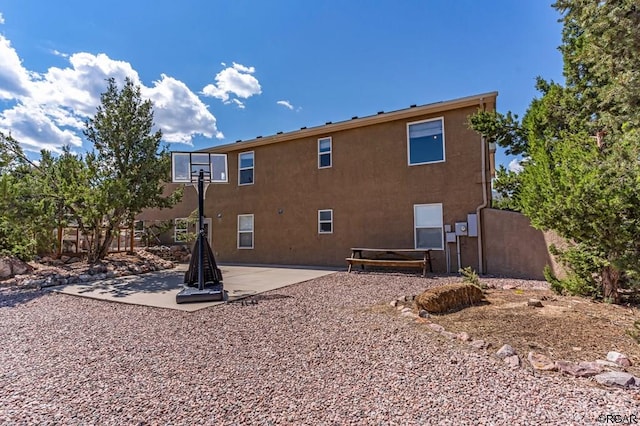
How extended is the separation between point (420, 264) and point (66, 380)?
8154 millimetres

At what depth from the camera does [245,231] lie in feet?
46.3

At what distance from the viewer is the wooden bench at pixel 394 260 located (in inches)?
376

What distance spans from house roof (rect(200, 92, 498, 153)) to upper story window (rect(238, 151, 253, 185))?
13.6 inches

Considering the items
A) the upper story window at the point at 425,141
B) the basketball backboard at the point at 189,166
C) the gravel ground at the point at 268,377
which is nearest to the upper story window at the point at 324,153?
the upper story window at the point at 425,141

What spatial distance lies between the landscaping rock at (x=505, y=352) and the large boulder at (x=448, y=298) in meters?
1.80

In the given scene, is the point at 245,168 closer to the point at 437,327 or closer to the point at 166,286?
the point at 166,286

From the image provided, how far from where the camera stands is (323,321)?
498 cm

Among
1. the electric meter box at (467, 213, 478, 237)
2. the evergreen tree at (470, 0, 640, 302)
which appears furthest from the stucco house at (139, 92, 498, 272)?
the evergreen tree at (470, 0, 640, 302)

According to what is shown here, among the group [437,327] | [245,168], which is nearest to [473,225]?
[437,327]

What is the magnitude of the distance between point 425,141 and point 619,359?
8.40m

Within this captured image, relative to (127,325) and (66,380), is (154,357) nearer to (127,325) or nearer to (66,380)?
(66,380)

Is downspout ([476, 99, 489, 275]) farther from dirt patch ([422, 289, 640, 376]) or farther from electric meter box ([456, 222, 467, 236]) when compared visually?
dirt patch ([422, 289, 640, 376])

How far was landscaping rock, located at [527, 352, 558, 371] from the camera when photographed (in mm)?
3066

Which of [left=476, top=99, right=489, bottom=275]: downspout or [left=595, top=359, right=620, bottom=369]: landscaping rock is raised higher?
[left=476, top=99, right=489, bottom=275]: downspout
